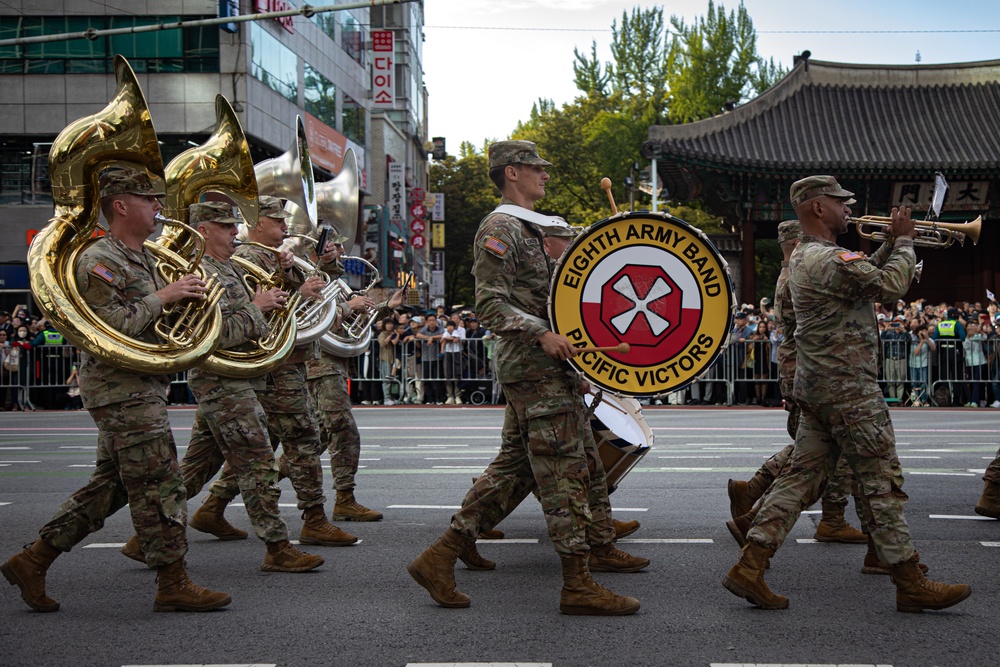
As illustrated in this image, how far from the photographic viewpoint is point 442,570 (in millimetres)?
5855

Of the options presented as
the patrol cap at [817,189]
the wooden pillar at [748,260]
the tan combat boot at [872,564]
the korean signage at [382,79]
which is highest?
the korean signage at [382,79]

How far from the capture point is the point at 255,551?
7.49 meters

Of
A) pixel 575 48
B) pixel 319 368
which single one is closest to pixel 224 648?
pixel 319 368

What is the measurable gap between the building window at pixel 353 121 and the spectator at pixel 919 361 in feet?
98.3

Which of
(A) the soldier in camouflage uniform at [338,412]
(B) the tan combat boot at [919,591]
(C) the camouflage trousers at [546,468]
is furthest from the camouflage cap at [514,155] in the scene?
(B) the tan combat boot at [919,591]

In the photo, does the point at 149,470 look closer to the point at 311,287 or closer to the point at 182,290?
the point at 182,290

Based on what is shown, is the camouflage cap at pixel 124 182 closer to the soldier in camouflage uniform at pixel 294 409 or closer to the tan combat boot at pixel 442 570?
the soldier in camouflage uniform at pixel 294 409

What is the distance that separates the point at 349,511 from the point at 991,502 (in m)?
4.46

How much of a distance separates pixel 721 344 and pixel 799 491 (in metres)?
0.86

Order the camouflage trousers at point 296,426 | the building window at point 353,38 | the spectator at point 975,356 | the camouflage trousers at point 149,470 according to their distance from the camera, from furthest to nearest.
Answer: the building window at point 353,38 → the spectator at point 975,356 → the camouflage trousers at point 296,426 → the camouflage trousers at point 149,470

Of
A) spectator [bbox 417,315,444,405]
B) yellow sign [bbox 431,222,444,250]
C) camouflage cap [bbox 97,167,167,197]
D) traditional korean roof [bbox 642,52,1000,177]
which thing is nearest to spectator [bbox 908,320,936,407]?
spectator [bbox 417,315,444,405]

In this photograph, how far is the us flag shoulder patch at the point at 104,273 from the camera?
5672mm

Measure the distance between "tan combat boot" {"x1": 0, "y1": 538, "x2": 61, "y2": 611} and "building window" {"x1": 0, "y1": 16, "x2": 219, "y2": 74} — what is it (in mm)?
29594

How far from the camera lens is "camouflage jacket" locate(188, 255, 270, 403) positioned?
6.55 meters
